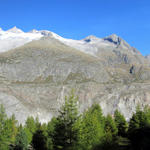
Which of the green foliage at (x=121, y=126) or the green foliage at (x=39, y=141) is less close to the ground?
the green foliage at (x=121, y=126)

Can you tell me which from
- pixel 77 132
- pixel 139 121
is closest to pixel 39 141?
pixel 139 121

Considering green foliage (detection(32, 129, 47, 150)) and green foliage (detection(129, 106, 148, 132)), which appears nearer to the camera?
green foliage (detection(129, 106, 148, 132))

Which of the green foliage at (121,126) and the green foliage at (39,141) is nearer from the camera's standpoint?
the green foliage at (39,141)

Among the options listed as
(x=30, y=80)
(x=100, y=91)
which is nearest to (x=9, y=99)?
(x=30, y=80)

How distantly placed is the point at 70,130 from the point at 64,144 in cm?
193

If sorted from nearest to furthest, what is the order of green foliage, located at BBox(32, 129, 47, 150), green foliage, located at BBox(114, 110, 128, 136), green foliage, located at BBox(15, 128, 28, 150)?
green foliage, located at BBox(15, 128, 28, 150) < green foliage, located at BBox(32, 129, 47, 150) < green foliage, located at BBox(114, 110, 128, 136)

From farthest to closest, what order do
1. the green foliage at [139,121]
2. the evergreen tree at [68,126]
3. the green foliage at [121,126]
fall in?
the green foliage at [121,126], the green foliage at [139,121], the evergreen tree at [68,126]

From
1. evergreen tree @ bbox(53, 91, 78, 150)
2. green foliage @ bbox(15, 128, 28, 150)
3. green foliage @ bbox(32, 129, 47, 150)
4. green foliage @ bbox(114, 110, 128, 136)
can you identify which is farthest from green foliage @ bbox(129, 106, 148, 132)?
evergreen tree @ bbox(53, 91, 78, 150)

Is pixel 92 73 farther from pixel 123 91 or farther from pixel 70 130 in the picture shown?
pixel 70 130

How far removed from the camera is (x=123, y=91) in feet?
530

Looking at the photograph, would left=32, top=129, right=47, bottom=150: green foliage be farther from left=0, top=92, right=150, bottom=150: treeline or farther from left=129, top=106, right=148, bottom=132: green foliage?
left=129, top=106, right=148, bottom=132: green foliage

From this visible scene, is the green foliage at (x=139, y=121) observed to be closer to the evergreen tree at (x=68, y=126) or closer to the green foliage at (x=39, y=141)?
the green foliage at (x=39, y=141)

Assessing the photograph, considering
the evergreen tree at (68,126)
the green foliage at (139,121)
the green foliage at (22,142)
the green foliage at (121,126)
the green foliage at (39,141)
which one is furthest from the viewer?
the green foliage at (121,126)

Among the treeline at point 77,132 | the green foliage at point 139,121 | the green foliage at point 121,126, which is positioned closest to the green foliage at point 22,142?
the treeline at point 77,132
